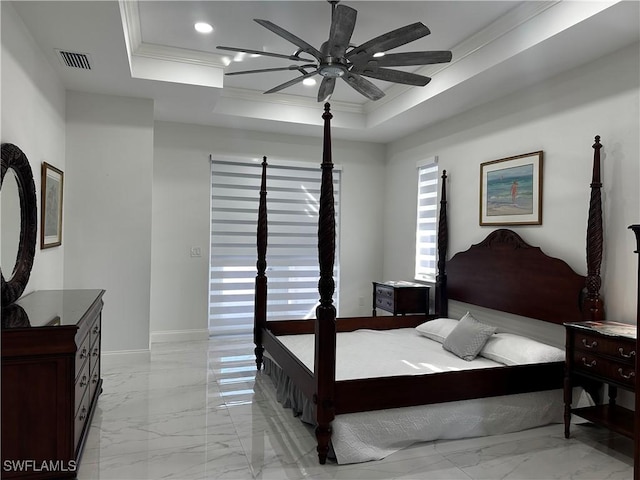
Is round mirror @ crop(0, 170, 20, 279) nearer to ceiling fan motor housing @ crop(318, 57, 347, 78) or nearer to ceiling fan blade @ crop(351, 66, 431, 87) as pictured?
ceiling fan motor housing @ crop(318, 57, 347, 78)

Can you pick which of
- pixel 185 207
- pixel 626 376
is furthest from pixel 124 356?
pixel 626 376

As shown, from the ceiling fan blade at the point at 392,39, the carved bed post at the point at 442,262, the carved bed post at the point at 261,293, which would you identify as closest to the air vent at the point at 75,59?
the carved bed post at the point at 261,293

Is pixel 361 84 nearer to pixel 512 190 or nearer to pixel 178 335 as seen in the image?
pixel 512 190

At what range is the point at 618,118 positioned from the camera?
303 centimetres

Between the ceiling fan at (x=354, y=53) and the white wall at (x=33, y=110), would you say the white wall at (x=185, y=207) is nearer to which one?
the white wall at (x=33, y=110)

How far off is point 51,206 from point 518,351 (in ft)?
12.5

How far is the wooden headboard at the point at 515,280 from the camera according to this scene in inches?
131

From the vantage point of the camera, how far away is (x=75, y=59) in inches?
133

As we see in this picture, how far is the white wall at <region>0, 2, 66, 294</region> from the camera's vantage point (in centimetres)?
256

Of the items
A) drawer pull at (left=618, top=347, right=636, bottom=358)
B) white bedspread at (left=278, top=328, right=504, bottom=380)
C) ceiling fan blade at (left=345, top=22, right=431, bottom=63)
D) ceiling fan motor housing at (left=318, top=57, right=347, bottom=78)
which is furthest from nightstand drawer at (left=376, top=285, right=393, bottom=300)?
ceiling fan blade at (left=345, top=22, right=431, bottom=63)

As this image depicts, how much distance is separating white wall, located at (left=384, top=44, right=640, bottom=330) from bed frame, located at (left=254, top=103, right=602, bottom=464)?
12cm

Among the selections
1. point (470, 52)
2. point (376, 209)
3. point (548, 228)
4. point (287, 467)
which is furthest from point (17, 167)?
point (376, 209)

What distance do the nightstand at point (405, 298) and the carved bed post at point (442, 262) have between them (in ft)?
0.84

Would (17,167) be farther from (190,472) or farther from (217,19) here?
(190,472)
